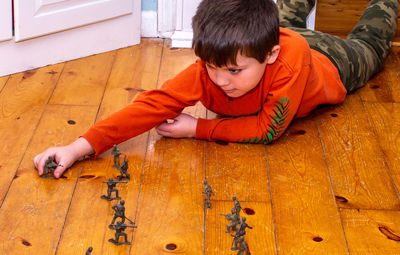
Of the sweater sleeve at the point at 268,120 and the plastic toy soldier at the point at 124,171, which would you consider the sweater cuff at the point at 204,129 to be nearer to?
the sweater sleeve at the point at 268,120

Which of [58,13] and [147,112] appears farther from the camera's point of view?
[58,13]

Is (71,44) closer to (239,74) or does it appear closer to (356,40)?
(239,74)

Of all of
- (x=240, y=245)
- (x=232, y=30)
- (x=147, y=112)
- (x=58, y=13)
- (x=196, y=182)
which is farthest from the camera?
(x=58, y=13)

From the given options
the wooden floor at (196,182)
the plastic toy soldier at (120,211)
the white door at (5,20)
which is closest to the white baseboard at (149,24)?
the wooden floor at (196,182)

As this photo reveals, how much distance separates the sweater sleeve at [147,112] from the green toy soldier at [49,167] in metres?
0.12

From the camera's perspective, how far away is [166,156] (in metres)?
1.68

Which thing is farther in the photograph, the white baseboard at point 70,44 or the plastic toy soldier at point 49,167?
the white baseboard at point 70,44

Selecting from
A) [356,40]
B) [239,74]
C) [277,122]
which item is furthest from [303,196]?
[356,40]

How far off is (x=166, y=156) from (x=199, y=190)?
0.18 metres

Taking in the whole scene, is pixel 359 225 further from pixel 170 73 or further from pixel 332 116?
pixel 170 73

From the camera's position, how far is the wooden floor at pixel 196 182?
1380mm

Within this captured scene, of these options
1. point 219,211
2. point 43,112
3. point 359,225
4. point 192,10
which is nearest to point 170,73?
point 192,10

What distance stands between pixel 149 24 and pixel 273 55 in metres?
0.92

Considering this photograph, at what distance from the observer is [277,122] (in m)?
1.69
